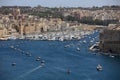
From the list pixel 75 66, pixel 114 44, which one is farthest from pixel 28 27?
pixel 75 66

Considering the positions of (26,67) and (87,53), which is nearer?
(26,67)

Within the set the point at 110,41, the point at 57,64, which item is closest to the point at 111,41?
the point at 110,41

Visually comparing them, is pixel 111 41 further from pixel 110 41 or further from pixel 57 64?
pixel 57 64

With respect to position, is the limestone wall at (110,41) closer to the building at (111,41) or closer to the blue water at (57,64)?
the building at (111,41)

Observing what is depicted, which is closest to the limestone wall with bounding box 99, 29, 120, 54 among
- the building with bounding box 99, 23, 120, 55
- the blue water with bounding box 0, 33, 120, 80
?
the building with bounding box 99, 23, 120, 55

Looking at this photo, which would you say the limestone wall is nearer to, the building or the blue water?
the building

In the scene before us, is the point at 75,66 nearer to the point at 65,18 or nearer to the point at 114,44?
the point at 114,44

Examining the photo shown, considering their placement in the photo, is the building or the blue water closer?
the blue water

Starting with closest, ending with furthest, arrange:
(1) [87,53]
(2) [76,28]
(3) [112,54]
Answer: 1. (3) [112,54]
2. (1) [87,53]
3. (2) [76,28]
